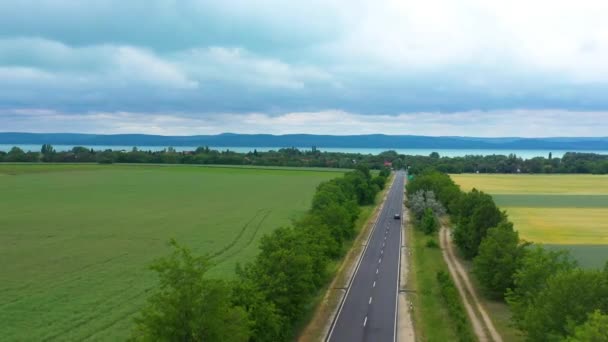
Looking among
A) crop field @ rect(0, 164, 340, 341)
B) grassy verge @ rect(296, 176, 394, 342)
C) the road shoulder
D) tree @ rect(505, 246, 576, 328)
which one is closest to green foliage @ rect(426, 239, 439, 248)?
the road shoulder

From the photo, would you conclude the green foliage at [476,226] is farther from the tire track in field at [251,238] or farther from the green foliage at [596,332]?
the green foliage at [596,332]

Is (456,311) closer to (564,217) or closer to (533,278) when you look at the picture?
(533,278)

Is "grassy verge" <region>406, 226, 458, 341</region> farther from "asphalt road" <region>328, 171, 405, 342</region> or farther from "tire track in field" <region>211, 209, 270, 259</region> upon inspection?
"tire track in field" <region>211, 209, 270, 259</region>

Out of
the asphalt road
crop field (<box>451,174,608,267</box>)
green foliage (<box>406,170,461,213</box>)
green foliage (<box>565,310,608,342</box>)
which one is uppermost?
green foliage (<box>406,170,461,213</box>)

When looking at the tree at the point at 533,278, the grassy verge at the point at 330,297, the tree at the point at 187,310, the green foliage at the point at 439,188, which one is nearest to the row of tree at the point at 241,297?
the tree at the point at 187,310

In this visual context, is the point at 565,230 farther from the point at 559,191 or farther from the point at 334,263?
the point at 559,191
